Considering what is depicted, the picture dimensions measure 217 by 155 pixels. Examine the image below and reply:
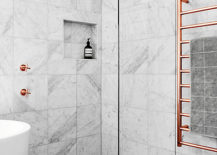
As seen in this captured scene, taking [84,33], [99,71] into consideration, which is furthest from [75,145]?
[84,33]

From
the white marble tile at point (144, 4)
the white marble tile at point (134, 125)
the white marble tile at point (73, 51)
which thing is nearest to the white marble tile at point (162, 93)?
the white marble tile at point (134, 125)

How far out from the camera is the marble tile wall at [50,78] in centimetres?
182

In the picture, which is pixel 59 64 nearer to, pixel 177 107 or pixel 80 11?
pixel 80 11

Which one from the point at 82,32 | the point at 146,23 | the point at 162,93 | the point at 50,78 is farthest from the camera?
the point at 82,32

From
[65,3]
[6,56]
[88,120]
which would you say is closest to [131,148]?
[88,120]

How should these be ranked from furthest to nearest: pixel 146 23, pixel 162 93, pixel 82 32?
pixel 82 32 < pixel 146 23 < pixel 162 93

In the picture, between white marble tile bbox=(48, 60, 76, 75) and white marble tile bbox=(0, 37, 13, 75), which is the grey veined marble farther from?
white marble tile bbox=(0, 37, 13, 75)

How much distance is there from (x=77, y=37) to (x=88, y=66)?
0.28 metres

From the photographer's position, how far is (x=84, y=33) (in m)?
2.29

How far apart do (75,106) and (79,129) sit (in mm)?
212

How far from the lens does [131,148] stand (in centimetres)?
203

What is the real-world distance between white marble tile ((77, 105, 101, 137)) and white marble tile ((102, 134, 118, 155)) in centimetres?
11

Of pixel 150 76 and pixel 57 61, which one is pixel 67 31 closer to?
pixel 57 61

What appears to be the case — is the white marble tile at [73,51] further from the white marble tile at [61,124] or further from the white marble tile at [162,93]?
the white marble tile at [162,93]
